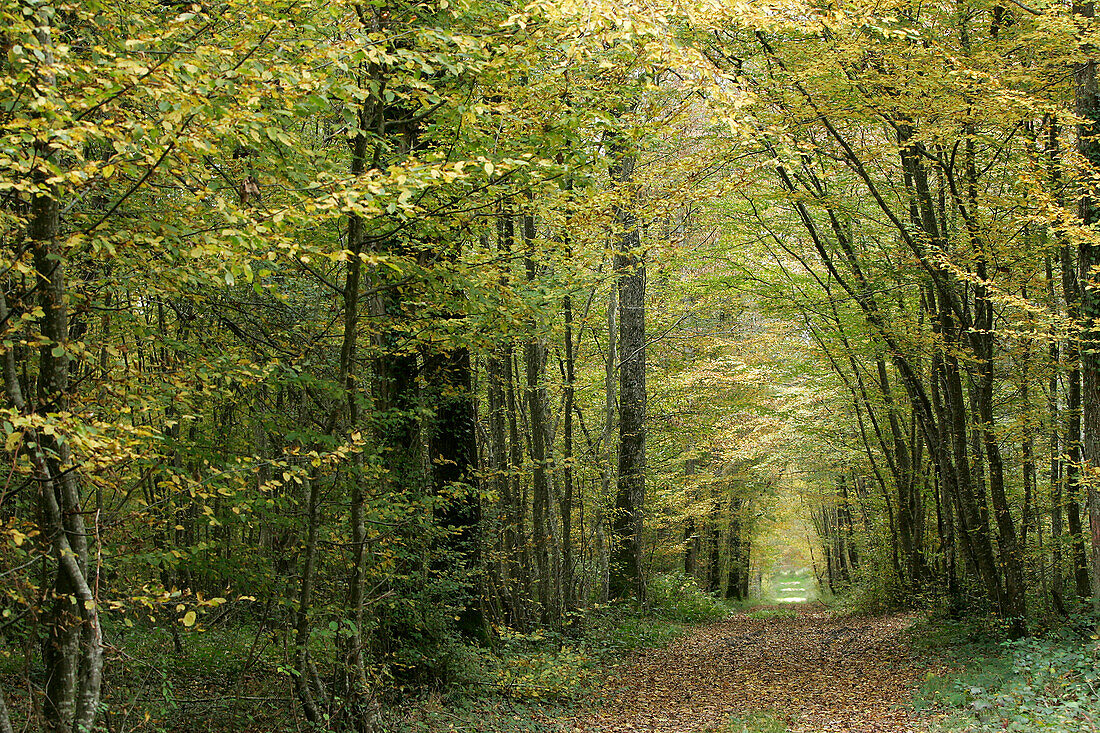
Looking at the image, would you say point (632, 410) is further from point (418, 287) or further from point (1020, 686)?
point (418, 287)

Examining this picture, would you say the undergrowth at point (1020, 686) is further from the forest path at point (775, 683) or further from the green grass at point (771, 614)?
the green grass at point (771, 614)

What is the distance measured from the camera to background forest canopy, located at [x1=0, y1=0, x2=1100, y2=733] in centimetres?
354

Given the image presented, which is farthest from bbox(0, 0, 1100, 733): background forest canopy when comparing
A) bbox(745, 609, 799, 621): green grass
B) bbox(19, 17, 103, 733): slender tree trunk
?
bbox(745, 609, 799, 621): green grass

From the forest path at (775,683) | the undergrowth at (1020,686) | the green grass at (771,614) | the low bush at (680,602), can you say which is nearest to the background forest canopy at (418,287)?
the undergrowth at (1020,686)

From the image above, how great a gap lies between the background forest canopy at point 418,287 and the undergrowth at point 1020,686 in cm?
79

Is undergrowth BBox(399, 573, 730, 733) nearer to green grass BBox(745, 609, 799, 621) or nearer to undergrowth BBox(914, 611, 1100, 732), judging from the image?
undergrowth BBox(914, 611, 1100, 732)

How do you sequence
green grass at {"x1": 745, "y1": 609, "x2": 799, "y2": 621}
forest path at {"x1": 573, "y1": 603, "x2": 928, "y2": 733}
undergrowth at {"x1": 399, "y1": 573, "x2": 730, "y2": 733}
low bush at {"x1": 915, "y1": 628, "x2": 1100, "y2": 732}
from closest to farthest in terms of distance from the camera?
low bush at {"x1": 915, "y1": 628, "x2": 1100, "y2": 732} < undergrowth at {"x1": 399, "y1": 573, "x2": 730, "y2": 733} < forest path at {"x1": 573, "y1": 603, "x2": 928, "y2": 733} < green grass at {"x1": 745, "y1": 609, "x2": 799, "y2": 621}

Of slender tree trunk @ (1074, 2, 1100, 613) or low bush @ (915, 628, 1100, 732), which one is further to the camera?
slender tree trunk @ (1074, 2, 1100, 613)

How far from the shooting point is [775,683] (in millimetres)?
9648

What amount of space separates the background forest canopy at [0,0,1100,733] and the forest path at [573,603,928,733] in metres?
1.33

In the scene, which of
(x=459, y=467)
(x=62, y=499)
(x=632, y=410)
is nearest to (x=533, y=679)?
(x=459, y=467)

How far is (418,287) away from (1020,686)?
634 cm

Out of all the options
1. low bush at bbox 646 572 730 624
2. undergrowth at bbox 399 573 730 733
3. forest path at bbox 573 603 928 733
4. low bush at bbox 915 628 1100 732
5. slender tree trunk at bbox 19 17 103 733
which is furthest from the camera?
low bush at bbox 646 572 730 624

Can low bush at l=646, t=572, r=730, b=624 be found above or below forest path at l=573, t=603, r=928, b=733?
below
